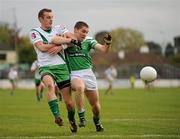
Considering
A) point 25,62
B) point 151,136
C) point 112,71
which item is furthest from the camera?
point 25,62

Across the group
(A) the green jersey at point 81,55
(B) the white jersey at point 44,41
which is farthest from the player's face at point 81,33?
(B) the white jersey at point 44,41

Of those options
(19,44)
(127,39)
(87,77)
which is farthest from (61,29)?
(127,39)

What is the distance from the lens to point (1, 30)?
461ft

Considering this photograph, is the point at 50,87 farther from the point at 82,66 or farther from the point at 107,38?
the point at 107,38

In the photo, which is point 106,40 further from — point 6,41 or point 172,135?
point 6,41

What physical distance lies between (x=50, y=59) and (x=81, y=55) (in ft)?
3.20

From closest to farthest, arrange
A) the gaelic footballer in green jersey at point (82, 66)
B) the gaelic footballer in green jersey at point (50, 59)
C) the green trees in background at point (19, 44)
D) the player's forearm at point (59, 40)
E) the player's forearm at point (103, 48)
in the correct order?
the gaelic footballer in green jersey at point (50, 59) < the player's forearm at point (59, 40) < the player's forearm at point (103, 48) < the gaelic footballer in green jersey at point (82, 66) < the green trees in background at point (19, 44)

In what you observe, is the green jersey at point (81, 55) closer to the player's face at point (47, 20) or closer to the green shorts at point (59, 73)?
the green shorts at point (59, 73)

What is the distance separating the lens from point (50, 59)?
1305 centimetres

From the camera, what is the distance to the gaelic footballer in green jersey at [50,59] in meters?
12.8

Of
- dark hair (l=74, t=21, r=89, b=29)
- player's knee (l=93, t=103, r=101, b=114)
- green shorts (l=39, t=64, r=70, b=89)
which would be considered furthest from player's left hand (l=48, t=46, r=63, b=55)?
player's knee (l=93, t=103, r=101, b=114)

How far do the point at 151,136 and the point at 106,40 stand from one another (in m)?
2.41

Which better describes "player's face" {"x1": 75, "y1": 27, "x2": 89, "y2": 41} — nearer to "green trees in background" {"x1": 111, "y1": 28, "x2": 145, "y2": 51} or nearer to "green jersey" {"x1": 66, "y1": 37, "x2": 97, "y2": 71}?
"green jersey" {"x1": 66, "y1": 37, "x2": 97, "y2": 71}

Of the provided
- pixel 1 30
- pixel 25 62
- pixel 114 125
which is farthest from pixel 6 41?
pixel 114 125
